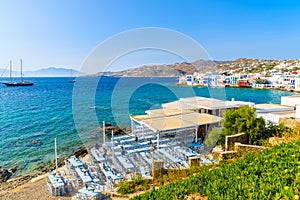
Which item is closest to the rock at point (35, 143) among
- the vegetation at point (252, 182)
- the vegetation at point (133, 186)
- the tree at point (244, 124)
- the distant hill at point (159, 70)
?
the distant hill at point (159, 70)

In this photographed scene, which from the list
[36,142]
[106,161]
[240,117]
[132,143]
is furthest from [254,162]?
[36,142]

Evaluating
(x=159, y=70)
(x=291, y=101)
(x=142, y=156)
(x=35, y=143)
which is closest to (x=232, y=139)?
(x=142, y=156)

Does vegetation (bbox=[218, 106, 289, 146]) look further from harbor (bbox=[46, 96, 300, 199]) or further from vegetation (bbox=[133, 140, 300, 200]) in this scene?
vegetation (bbox=[133, 140, 300, 200])

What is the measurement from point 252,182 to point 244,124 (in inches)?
272

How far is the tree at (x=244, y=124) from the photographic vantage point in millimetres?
8570

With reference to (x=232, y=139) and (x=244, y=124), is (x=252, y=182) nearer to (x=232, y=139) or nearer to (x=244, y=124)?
(x=232, y=139)

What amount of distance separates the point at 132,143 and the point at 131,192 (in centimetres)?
541

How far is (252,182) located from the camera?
2.47m

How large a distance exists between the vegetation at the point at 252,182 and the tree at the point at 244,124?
5.52 meters

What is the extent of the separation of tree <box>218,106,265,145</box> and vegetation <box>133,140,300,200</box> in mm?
5518

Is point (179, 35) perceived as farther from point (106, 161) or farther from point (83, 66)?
point (106, 161)

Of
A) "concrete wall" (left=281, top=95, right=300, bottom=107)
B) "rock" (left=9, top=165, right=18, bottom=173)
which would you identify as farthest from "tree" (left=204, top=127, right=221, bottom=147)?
"concrete wall" (left=281, top=95, right=300, bottom=107)

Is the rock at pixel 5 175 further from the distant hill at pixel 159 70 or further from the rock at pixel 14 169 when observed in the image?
the distant hill at pixel 159 70

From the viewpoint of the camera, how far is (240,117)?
914 centimetres
